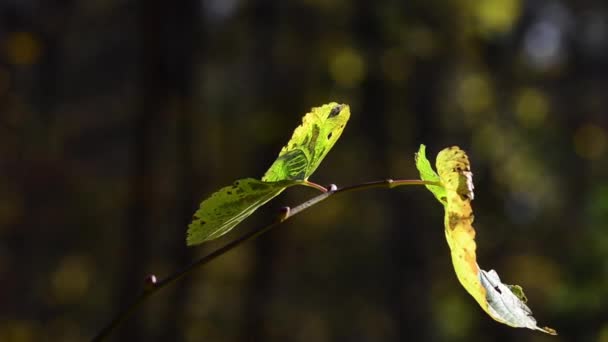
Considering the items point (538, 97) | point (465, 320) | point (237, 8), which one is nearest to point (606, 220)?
point (237, 8)

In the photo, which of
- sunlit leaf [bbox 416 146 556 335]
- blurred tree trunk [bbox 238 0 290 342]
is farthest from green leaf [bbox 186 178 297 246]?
blurred tree trunk [bbox 238 0 290 342]

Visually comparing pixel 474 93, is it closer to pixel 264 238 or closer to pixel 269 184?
pixel 264 238

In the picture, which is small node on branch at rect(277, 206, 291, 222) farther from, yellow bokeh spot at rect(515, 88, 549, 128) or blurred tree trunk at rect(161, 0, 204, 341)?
yellow bokeh spot at rect(515, 88, 549, 128)

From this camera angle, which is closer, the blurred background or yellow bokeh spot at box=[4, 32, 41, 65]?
the blurred background

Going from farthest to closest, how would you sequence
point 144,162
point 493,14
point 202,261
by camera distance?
point 493,14, point 144,162, point 202,261

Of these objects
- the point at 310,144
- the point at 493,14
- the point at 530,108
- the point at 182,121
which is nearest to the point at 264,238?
the point at 182,121

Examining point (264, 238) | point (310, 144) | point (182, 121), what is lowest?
point (264, 238)

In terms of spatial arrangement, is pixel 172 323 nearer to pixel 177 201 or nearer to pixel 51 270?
pixel 177 201

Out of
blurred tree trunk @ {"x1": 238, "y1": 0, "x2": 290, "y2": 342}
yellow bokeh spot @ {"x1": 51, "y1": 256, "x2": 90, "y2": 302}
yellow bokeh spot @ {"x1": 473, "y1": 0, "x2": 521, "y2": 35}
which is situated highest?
yellow bokeh spot @ {"x1": 473, "y1": 0, "x2": 521, "y2": 35}
